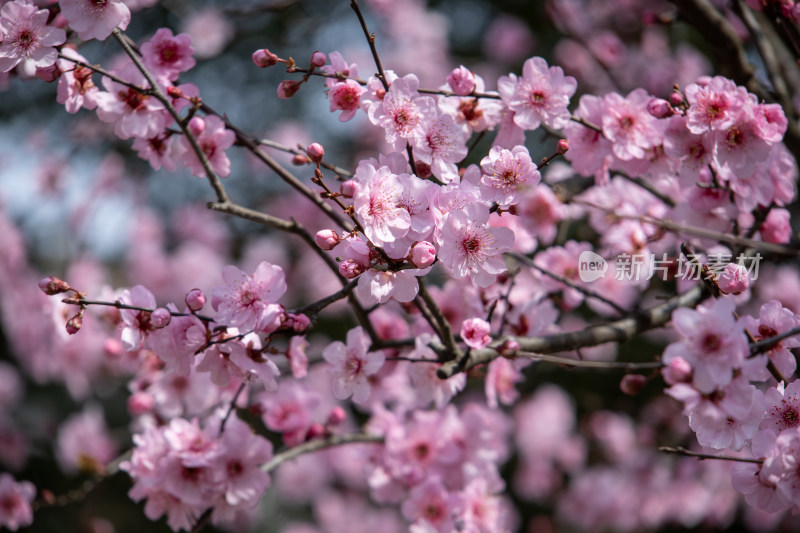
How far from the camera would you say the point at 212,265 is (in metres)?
4.12

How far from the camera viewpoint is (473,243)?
124 cm

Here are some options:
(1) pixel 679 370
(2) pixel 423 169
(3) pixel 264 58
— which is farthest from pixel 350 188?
(1) pixel 679 370

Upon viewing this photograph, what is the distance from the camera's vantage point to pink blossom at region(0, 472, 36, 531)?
199 cm

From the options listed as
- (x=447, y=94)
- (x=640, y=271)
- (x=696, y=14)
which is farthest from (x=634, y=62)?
(x=447, y=94)

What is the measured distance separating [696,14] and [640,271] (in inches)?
29.3

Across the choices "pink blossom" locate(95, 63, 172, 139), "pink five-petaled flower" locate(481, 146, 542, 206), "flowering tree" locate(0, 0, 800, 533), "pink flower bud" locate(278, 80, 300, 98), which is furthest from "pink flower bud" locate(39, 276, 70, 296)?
"pink five-petaled flower" locate(481, 146, 542, 206)

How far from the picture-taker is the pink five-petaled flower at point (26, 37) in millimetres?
1353

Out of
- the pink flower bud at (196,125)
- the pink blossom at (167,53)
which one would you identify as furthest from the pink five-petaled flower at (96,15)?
the pink flower bud at (196,125)

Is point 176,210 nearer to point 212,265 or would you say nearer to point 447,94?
point 212,265

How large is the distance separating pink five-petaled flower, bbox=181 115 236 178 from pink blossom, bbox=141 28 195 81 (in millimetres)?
135

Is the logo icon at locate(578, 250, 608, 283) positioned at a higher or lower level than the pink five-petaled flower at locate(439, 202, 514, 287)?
lower

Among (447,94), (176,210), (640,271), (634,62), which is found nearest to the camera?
(447,94)

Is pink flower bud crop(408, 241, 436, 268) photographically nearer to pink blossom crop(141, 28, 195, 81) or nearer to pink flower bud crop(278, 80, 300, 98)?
pink flower bud crop(278, 80, 300, 98)

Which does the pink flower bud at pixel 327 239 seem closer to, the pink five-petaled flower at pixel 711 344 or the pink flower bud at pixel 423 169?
the pink flower bud at pixel 423 169
